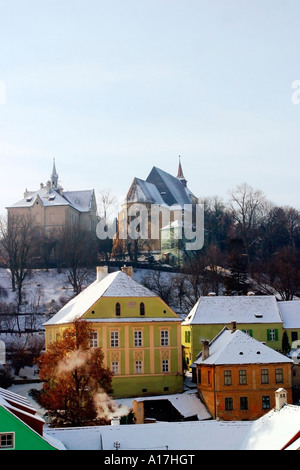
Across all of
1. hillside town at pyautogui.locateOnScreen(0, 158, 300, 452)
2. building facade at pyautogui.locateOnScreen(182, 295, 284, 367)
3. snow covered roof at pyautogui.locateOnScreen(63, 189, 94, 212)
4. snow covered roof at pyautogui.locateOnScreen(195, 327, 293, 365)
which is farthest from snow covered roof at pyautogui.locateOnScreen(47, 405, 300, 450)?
snow covered roof at pyautogui.locateOnScreen(63, 189, 94, 212)

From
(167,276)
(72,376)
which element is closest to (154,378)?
(72,376)

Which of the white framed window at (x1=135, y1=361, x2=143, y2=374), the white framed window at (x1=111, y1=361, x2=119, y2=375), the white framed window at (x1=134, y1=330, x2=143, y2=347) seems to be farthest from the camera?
the white framed window at (x1=134, y1=330, x2=143, y2=347)

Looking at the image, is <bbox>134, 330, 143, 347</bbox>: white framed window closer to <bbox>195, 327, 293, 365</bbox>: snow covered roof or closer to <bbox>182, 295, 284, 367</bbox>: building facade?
<bbox>195, 327, 293, 365</bbox>: snow covered roof

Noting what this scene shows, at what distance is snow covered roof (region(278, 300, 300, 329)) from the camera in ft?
168

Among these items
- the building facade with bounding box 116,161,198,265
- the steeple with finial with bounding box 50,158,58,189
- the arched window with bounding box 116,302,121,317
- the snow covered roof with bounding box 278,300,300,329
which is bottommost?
the snow covered roof with bounding box 278,300,300,329

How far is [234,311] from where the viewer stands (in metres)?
50.8

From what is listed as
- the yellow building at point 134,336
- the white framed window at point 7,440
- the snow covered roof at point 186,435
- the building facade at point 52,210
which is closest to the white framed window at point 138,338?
the yellow building at point 134,336

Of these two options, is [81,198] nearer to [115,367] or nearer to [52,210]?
[52,210]

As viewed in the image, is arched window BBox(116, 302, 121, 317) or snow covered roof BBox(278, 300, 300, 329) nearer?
arched window BBox(116, 302, 121, 317)

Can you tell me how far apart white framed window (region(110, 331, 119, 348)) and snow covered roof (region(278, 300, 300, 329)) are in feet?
45.3

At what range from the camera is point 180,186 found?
108 metres

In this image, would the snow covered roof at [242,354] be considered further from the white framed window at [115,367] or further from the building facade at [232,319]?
the building facade at [232,319]

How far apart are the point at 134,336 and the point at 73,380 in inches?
423
